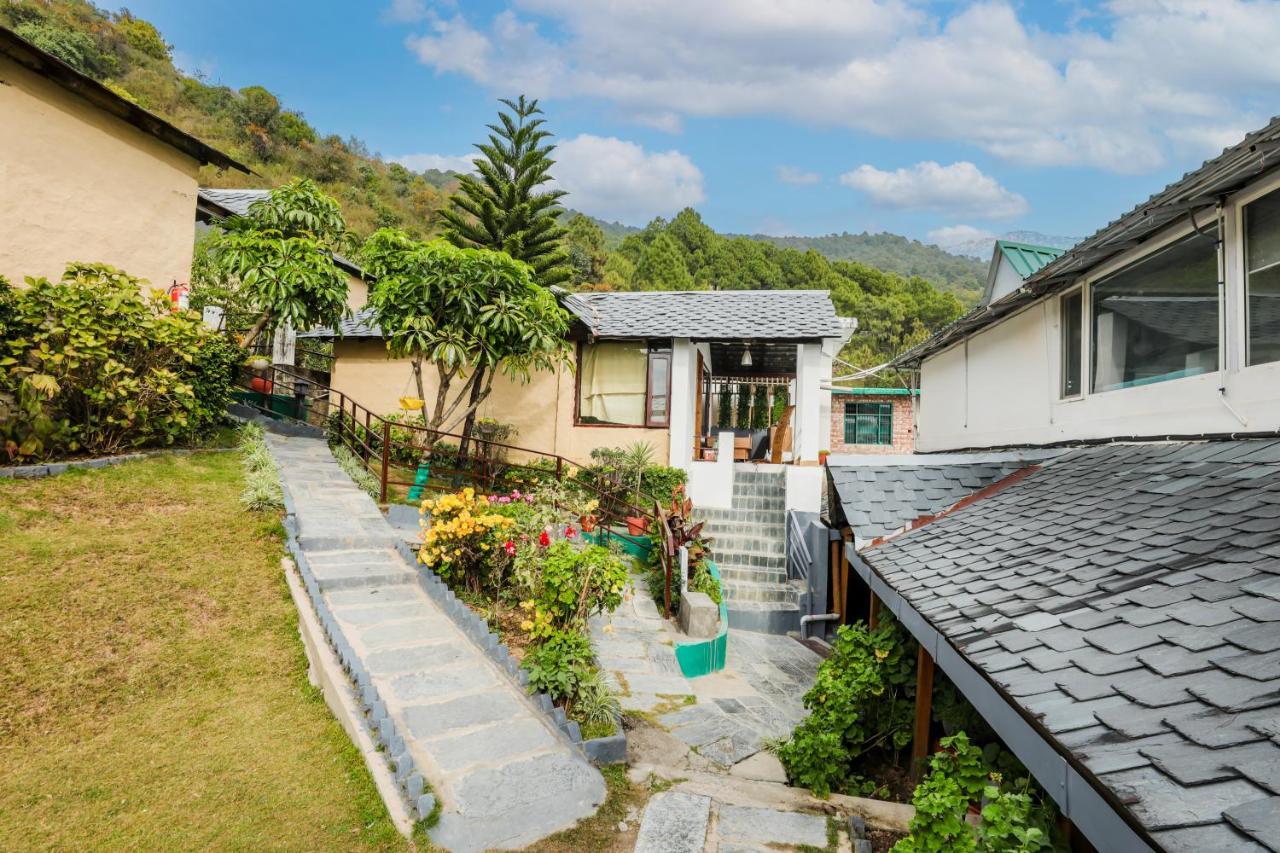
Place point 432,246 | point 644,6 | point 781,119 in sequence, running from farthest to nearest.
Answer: point 781,119, point 644,6, point 432,246

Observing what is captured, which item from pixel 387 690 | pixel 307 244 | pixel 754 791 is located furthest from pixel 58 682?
pixel 307 244

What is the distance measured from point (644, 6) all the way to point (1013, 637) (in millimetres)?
12558

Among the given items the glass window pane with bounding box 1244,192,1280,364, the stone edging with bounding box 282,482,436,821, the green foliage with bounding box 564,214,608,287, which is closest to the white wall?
the glass window pane with bounding box 1244,192,1280,364

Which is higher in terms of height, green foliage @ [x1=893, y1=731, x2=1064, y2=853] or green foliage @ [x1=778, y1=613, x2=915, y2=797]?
green foliage @ [x1=893, y1=731, x2=1064, y2=853]

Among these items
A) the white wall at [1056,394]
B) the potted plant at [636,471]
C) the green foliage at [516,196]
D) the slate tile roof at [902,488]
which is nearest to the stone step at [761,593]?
the potted plant at [636,471]

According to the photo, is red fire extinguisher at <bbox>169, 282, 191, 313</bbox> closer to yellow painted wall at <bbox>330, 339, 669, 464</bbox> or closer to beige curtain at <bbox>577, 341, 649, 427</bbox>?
yellow painted wall at <bbox>330, 339, 669, 464</bbox>

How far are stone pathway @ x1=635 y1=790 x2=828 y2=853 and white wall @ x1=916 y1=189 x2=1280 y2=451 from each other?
10.7ft

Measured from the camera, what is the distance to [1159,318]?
4.34 metres

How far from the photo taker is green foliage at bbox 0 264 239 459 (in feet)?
21.8

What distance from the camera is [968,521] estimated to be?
4375 mm

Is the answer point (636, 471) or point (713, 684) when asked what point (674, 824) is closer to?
point (713, 684)

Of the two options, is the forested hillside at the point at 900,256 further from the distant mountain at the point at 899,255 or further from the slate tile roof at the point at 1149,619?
the slate tile roof at the point at 1149,619

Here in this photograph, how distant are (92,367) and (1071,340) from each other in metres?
9.89

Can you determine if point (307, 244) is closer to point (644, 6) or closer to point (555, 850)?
point (644, 6)
